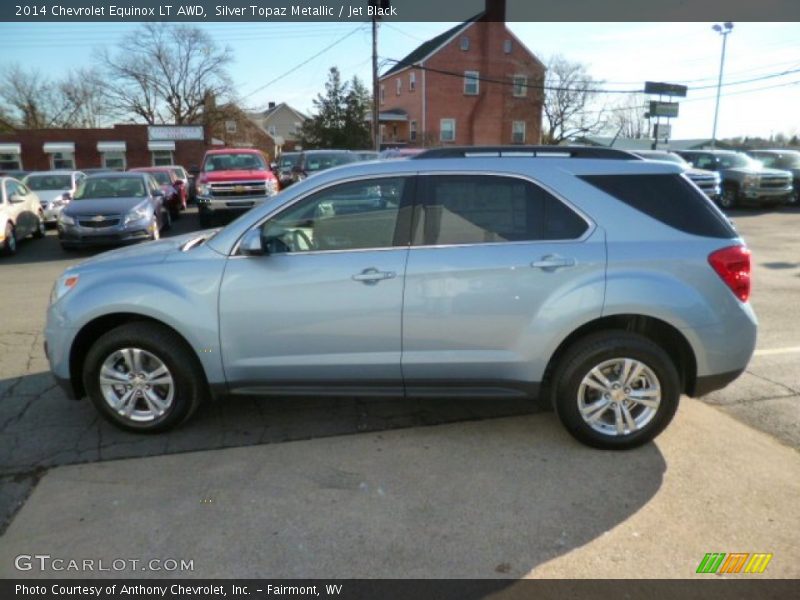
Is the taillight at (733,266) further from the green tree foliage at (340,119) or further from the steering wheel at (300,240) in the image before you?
the green tree foliage at (340,119)

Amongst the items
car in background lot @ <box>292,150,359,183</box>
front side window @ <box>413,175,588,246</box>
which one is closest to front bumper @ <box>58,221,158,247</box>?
car in background lot @ <box>292,150,359,183</box>

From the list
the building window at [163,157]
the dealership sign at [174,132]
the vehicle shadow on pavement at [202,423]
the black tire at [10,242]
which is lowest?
the vehicle shadow on pavement at [202,423]

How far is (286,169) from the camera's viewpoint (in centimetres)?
2030

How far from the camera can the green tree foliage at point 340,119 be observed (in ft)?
138

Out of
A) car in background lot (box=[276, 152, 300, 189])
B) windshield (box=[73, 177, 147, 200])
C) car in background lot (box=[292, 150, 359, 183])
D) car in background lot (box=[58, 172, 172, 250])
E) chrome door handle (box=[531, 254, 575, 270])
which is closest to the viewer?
chrome door handle (box=[531, 254, 575, 270])

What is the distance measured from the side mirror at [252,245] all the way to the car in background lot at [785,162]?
21868 millimetres

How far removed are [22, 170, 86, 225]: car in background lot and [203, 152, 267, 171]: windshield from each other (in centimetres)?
448

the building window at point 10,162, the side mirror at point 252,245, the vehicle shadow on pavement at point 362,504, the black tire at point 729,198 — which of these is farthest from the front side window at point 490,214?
the building window at point 10,162

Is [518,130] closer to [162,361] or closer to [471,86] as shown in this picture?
[471,86]

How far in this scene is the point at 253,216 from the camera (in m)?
3.63

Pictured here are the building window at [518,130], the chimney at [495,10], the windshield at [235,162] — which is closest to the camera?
the windshield at [235,162]

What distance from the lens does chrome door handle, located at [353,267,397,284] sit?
3.46 metres

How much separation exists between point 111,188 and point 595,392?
12.0 meters
